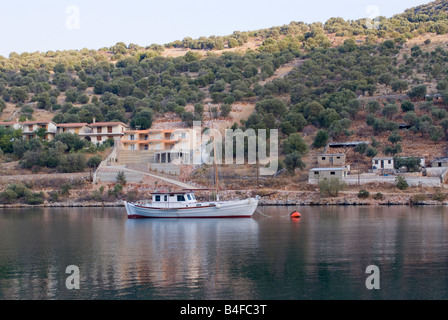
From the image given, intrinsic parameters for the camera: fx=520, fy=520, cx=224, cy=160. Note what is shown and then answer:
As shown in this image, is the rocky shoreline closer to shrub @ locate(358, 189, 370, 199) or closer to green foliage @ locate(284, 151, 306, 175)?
shrub @ locate(358, 189, 370, 199)

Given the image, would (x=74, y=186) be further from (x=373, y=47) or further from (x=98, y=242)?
(x=373, y=47)

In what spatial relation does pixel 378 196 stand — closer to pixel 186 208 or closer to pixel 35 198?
pixel 186 208

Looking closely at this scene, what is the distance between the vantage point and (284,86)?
2955 inches

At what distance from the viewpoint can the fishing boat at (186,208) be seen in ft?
127

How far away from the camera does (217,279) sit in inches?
696

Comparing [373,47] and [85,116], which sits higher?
[373,47]

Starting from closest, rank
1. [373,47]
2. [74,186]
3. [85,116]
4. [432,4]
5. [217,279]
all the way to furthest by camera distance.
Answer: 1. [217,279]
2. [74,186]
3. [85,116]
4. [373,47]
5. [432,4]

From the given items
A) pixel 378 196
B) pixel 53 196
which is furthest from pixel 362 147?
pixel 53 196

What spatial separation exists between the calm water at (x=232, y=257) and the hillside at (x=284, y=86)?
21324 mm

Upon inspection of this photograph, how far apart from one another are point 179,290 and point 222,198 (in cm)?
3083

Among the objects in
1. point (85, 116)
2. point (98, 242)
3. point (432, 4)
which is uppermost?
point (432, 4)

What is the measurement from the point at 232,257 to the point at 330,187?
84.9ft

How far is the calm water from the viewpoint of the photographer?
640 inches
